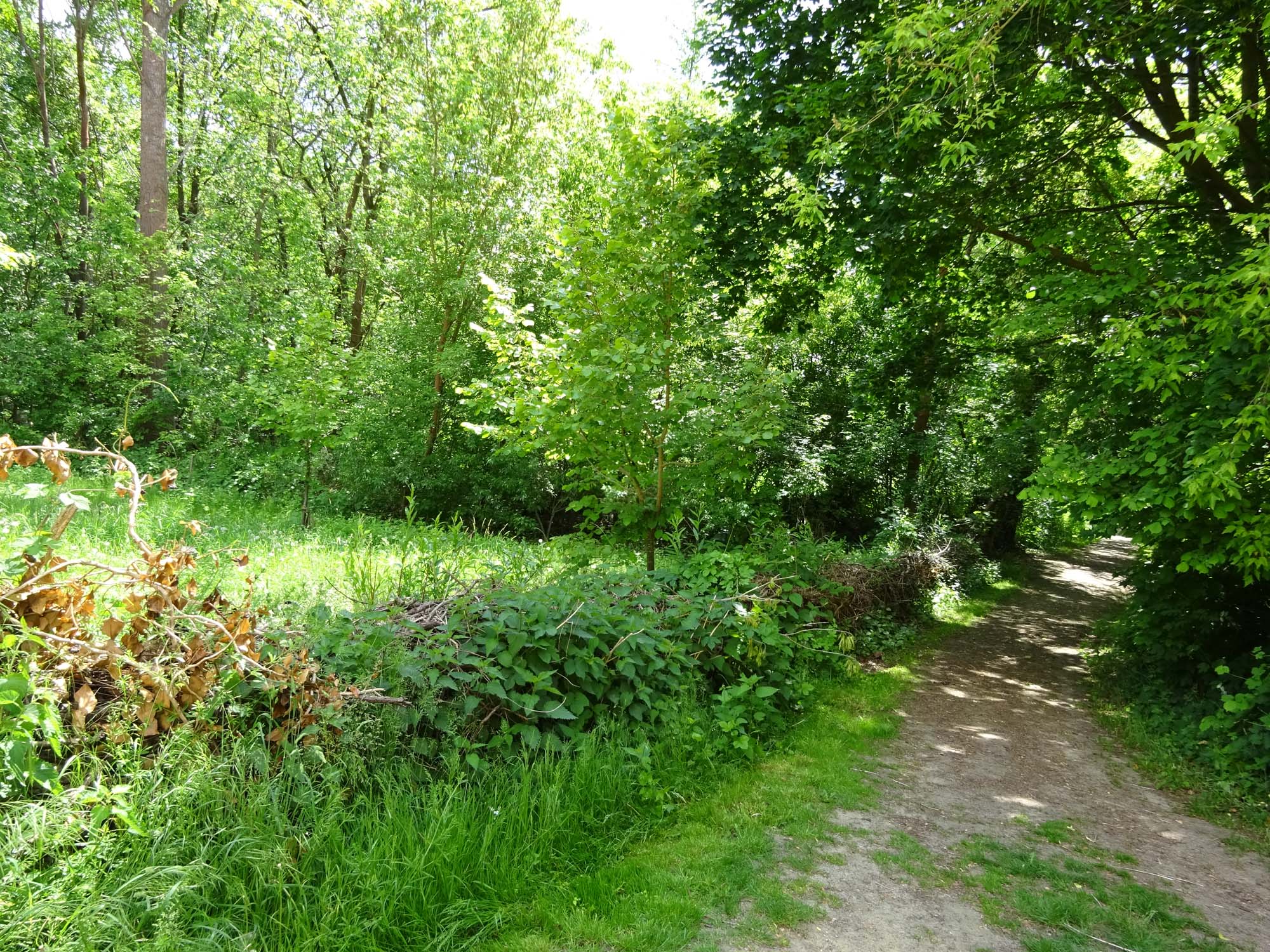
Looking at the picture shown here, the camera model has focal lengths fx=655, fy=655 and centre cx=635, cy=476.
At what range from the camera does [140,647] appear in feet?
10.3

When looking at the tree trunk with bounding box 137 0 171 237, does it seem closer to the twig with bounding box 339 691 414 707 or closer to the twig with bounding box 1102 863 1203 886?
the twig with bounding box 339 691 414 707

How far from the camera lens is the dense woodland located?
15.5ft

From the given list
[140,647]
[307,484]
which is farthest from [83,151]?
[140,647]

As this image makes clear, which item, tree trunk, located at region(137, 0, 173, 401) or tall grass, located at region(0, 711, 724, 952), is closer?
tall grass, located at region(0, 711, 724, 952)

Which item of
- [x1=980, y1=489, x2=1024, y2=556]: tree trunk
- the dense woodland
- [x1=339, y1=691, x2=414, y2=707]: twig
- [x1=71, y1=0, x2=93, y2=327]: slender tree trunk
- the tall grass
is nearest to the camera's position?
the tall grass

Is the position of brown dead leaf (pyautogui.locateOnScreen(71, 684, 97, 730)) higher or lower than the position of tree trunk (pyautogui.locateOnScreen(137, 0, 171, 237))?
lower

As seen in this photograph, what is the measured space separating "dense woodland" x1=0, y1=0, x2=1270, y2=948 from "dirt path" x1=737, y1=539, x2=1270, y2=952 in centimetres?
84

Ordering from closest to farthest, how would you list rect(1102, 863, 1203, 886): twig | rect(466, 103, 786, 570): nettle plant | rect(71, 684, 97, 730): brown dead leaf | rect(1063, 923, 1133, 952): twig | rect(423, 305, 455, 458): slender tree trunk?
rect(71, 684, 97, 730): brown dead leaf → rect(1063, 923, 1133, 952): twig → rect(1102, 863, 1203, 886): twig → rect(466, 103, 786, 570): nettle plant → rect(423, 305, 455, 458): slender tree trunk

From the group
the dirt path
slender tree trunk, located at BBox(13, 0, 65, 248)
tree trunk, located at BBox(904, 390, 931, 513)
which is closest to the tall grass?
the dirt path

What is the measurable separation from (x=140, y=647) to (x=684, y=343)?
17.1 feet

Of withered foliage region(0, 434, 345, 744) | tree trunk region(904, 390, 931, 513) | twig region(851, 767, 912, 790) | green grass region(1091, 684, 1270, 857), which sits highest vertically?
tree trunk region(904, 390, 931, 513)

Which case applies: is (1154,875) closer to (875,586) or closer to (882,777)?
(882,777)

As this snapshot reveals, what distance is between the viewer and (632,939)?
287 centimetres

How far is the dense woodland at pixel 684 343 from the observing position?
186 inches
